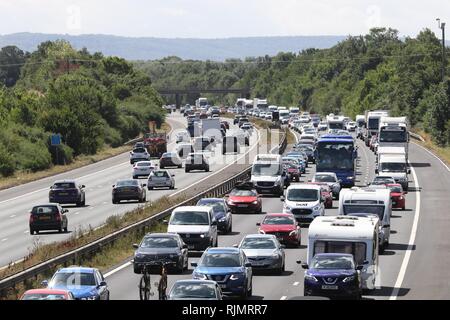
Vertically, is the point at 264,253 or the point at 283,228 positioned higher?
the point at 264,253

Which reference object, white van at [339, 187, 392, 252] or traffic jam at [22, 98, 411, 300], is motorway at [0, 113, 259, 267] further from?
white van at [339, 187, 392, 252]

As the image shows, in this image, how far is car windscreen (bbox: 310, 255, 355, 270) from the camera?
31.3 meters

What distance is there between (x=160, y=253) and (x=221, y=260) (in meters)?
4.66

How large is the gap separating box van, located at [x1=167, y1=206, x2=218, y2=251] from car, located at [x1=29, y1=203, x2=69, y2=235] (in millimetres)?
9395

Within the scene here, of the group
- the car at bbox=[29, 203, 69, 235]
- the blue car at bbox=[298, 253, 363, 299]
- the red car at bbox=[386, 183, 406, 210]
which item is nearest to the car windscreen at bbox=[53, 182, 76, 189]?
the car at bbox=[29, 203, 69, 235]

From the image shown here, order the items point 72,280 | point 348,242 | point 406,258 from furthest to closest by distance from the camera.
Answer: point 406,258 → point 348,242 → point 72,280

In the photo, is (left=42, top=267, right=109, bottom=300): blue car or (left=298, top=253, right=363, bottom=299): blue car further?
(left=298, top=253, right=363, bottom=299): blue car

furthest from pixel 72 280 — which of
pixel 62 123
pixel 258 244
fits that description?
pixel 62 123

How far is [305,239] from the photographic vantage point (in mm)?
49062

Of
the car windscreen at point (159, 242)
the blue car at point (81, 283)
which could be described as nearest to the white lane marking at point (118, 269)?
the car windscreen at point (159, 242)

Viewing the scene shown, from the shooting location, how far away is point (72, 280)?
28.1 metres

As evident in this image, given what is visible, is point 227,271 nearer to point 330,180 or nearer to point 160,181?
point 330,180

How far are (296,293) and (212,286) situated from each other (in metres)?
6.55
